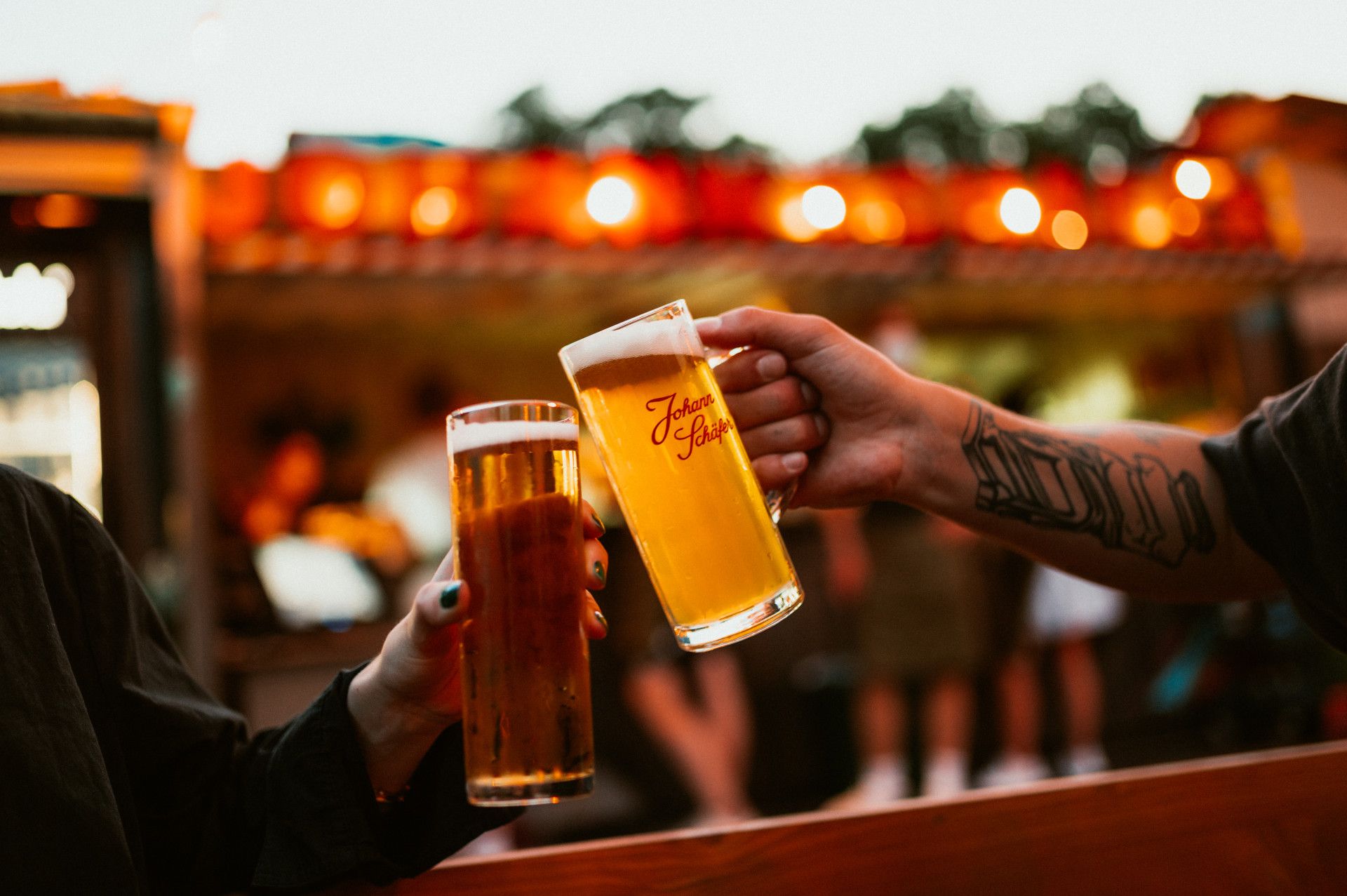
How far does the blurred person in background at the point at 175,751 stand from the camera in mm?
781

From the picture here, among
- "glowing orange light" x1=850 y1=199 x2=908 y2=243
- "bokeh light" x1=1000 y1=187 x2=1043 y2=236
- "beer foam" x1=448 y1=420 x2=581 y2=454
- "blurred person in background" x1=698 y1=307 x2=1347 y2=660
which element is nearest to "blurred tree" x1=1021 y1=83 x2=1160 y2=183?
"bokeh light" x1=1000 y1=187 x2=1043 y2=236

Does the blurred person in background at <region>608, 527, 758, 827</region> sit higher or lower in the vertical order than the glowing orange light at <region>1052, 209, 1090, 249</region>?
lower

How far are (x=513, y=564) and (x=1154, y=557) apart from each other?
86 centimetres

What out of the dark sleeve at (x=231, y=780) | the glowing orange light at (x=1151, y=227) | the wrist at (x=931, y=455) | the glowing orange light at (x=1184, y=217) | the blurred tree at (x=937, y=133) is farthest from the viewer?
the blurred tree at (x=937, y=133)

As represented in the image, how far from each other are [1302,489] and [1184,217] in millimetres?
5263

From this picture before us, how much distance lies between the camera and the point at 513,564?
747 mm

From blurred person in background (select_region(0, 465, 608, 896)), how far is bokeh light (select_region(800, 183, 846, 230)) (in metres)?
4.25

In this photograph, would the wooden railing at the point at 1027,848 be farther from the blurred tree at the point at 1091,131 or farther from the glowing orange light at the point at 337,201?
the blurred tree at the point at 1091,131

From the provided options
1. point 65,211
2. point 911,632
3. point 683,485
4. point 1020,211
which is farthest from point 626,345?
point 1020,211

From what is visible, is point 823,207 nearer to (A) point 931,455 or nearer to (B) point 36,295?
(B) point 36,295

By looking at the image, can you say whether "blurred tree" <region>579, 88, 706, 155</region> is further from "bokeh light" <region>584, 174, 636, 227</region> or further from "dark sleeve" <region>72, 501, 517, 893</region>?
"dark sleeve" <region>72, 501, 517, 893</region>

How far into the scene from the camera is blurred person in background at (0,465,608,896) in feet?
2.56

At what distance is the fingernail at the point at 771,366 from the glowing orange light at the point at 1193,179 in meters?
5.57

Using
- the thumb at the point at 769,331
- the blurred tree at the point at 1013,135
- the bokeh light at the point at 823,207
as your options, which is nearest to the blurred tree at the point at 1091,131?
the blurred tree at the point at 1013,135
